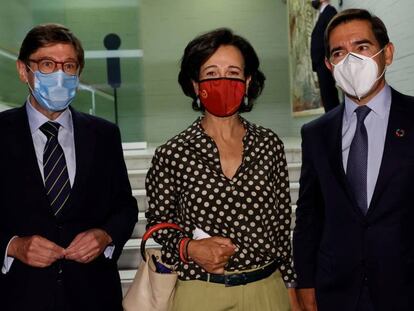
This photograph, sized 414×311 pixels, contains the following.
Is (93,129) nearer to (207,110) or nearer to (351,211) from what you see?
(207,110)

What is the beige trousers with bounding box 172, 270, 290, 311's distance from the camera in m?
1.60

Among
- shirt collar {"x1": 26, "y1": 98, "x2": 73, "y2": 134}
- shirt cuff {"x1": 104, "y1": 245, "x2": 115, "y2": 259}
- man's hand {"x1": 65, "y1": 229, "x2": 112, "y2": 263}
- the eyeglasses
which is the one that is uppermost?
the eyeglasses

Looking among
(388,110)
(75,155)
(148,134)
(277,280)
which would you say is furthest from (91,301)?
(148,134)

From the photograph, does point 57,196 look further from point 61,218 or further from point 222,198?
point 222,198

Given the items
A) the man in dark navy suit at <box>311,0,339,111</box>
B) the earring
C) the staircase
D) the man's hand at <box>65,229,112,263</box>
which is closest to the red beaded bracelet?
the man's hand at <box>65,229,112,263</box>

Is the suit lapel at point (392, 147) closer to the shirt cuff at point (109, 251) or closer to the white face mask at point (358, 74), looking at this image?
the white face mask at point (358, 74)

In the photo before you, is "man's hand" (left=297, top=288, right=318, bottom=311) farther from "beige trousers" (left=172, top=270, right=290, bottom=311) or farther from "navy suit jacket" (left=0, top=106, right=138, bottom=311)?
"navy suit jacket" (left=0, top=106, right=138, bottom=311)

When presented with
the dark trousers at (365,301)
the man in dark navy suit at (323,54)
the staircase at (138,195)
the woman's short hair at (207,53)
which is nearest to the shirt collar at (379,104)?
the woman's short hair at (207,53)

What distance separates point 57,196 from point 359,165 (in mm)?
879

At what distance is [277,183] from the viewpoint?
5.65ft

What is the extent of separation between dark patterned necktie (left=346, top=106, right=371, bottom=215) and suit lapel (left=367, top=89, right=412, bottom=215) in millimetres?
42

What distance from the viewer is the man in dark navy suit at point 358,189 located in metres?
1.58

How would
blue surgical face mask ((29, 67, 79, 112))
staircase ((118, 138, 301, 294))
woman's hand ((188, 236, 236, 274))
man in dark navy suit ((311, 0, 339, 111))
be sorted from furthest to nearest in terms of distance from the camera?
man in dark navy suit ((311, 0, 339, 111)) → staircase ((118, 138, 301, 294)) → blue surgical face mask ((29, 67, 79, 112)) → woman's hand ((188, 236, 236, 274))

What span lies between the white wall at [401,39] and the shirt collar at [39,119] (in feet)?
11.2
